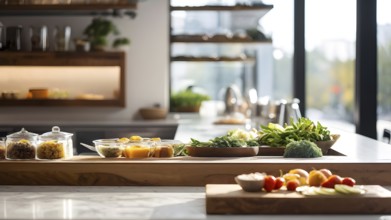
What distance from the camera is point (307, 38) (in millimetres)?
7059

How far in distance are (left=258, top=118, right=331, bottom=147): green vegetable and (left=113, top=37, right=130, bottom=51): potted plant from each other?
10.6ft

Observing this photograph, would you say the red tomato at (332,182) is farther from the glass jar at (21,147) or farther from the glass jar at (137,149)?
the glass jar at (21,147)

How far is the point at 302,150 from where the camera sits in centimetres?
352

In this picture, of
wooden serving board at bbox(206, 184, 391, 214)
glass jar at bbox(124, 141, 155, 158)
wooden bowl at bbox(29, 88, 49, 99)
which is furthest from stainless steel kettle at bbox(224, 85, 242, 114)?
wooden serving board at bbox(206, 184, 391, 214)

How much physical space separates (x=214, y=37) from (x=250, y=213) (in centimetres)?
473

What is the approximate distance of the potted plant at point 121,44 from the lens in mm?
7016

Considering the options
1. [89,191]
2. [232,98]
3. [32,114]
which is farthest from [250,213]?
[32,114]

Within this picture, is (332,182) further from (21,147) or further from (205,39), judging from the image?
(205,39)

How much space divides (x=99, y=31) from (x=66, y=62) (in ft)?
1.49

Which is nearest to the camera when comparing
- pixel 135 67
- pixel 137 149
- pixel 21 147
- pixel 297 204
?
pixel 297 204

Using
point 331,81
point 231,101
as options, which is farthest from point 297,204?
point 331,81

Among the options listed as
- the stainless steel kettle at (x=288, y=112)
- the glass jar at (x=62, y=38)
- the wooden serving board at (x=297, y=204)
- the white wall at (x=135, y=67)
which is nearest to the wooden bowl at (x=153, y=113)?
the white wall at (x=135, y=67)

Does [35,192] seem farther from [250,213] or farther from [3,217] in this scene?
[250,213]

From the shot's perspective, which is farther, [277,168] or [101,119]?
[101,119]
